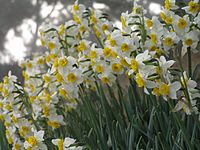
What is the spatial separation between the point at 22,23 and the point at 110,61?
350 centimetres

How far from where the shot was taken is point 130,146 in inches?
75.6

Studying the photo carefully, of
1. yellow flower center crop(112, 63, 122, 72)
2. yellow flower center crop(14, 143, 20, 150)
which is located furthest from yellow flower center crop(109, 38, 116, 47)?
yellow flower center crop(14, 143, 20, 150)

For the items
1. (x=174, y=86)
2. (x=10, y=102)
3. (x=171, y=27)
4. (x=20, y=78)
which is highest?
(x=171, y=27)

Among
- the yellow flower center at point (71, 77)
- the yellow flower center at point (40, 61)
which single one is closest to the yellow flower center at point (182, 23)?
the yellow flower center at point (71, 77)

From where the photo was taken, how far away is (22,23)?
5.30 m

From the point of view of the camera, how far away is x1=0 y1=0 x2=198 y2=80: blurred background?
4672mm

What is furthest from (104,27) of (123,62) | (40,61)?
(40,61)

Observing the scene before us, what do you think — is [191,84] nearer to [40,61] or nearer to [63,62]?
[63,62]

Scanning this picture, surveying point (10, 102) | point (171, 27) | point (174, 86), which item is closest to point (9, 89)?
point (10, 102)

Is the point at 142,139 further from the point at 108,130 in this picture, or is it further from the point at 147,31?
the point at 147,31

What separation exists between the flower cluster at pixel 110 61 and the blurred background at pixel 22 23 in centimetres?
190

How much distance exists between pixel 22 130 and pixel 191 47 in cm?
90

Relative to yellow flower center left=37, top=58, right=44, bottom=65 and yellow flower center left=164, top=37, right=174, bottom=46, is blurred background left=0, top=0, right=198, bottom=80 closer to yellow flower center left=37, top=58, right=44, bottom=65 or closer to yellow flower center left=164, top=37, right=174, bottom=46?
yellow flower center left=37, top=58, right=44, bottom=65

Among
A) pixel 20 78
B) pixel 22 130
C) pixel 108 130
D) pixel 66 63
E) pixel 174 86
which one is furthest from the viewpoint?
pixel 20 78
